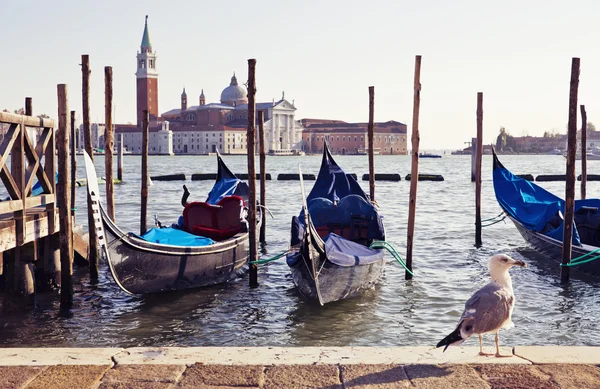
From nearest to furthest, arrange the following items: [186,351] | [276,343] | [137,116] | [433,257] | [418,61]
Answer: [186,351] < [276,343] < [418,61] < [433,257] < [137,116]

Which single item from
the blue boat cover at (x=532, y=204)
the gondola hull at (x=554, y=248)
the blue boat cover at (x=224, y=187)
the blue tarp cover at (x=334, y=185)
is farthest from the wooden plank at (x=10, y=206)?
the blue boat cover at (x=532, y=204)

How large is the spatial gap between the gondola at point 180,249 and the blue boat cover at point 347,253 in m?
1.37

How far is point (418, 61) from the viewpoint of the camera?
25.0 feet

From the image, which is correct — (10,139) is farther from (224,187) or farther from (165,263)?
(224,187)

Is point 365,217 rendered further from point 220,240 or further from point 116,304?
point 116,304

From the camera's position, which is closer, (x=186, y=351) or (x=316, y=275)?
(x=186, y=351)

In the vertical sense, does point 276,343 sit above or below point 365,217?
below

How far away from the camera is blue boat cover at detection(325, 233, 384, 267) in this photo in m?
6.34

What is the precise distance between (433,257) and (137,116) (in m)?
87.2

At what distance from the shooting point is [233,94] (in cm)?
9919

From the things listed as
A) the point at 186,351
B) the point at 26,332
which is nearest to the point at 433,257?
the point at 26,332

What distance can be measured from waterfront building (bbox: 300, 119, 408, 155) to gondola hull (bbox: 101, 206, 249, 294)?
94232mm

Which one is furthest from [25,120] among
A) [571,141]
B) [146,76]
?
[146,76]

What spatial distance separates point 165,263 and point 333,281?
1622 mm
